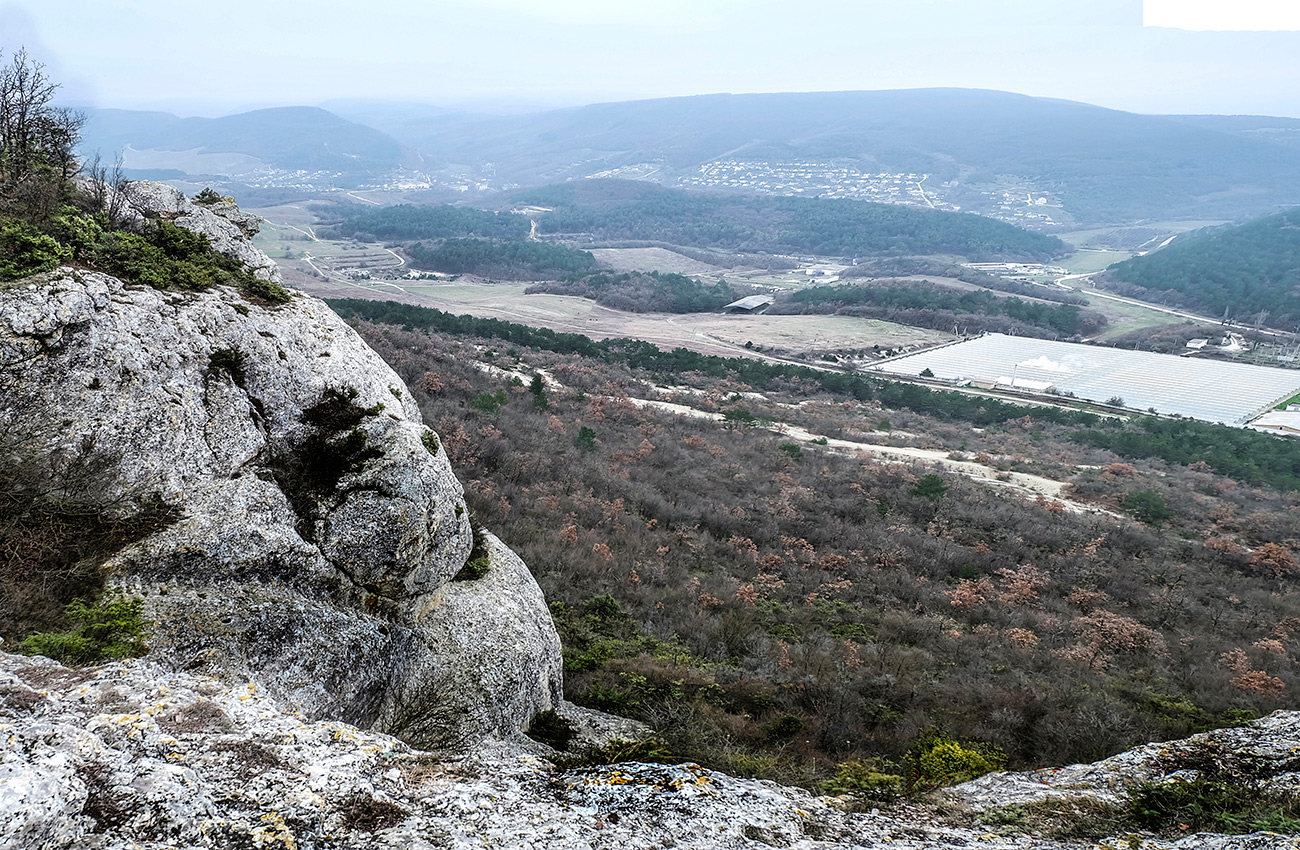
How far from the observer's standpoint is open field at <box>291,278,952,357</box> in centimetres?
7356

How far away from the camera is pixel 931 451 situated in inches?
1383

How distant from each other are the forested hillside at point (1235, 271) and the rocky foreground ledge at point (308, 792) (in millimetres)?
124052

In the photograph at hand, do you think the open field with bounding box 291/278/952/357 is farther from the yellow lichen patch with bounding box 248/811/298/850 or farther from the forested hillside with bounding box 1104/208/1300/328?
the yellow lichen patch with bounding box 248/811/298/850

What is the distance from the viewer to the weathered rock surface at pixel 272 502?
6328 millimetres

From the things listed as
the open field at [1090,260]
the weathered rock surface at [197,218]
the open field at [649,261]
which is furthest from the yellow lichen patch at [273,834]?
the open field at [1090,260]

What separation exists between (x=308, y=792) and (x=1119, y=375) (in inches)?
3063

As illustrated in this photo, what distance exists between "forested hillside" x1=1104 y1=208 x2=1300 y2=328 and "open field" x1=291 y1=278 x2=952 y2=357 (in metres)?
56.4

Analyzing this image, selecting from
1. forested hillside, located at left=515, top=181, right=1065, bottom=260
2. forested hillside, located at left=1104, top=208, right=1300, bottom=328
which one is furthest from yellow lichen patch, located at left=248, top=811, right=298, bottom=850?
forested hillside, located at left=515, top=181, right=1065, bottom=260

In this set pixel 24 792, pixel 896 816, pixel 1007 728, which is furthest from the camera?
pixel 1007 728

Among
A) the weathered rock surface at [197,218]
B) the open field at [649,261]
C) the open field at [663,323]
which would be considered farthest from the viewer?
the open field at [649,261]

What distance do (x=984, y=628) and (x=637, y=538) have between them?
902 cm

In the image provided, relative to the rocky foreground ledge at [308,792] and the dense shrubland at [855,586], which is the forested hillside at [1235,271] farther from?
the rocky foreground ledge at [308,792]

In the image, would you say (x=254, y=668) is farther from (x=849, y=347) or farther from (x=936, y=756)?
(x=849, y=347)

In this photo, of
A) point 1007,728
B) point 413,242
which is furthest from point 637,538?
point 413,242
